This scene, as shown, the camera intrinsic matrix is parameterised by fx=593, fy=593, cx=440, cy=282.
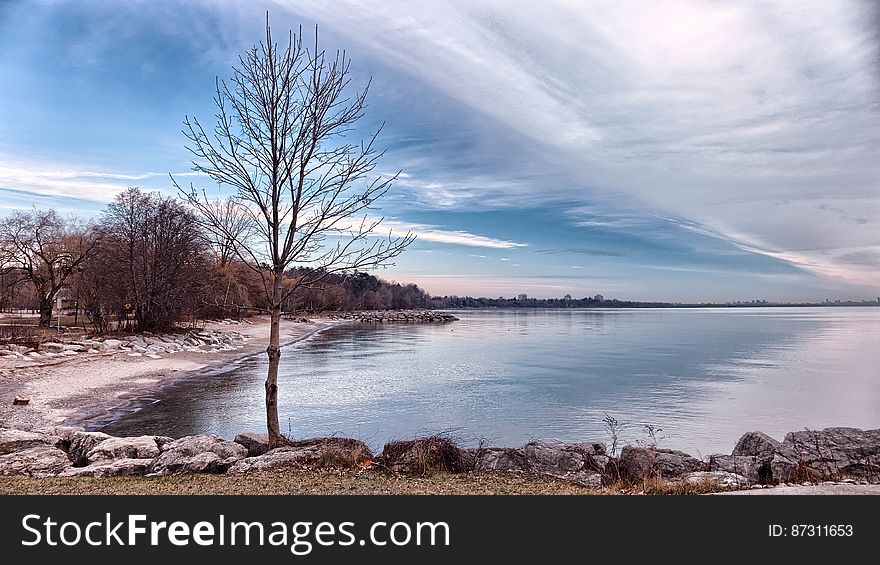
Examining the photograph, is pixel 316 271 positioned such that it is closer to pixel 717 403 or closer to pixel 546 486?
pixel 546 486

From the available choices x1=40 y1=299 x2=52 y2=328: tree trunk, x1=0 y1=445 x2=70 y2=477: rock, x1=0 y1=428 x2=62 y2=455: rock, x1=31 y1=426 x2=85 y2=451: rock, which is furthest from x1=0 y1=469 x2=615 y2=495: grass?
x1=40 y1=299 x2=52 y2=328: tree trunk

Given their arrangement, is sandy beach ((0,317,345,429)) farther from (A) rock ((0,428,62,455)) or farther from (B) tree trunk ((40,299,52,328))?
(B) tree trunk ((40,299,52,328))

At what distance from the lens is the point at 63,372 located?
634 inches

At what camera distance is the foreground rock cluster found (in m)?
17.7

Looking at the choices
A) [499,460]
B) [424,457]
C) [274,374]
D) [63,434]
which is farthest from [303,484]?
[63,434]

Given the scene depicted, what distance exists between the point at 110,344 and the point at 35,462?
55.1 feet


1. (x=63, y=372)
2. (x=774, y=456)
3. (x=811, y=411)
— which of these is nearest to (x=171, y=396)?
(x=63, y=372)

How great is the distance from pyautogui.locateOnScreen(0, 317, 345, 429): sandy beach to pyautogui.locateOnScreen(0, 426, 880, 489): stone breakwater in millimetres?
3596

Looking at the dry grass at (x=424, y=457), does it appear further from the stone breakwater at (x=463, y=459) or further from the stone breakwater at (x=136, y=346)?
the stone breakwater at (x=136, y=346)

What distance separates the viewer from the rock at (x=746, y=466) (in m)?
6.57

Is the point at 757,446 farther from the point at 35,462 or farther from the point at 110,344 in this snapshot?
the point at 110,344

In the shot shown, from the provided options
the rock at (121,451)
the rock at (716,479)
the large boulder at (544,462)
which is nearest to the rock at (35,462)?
the rock at (121,451)

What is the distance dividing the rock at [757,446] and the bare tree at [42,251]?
97.1 feet
